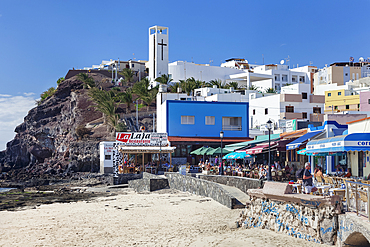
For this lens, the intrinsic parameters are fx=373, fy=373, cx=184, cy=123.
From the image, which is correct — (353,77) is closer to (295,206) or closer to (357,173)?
(357,173)

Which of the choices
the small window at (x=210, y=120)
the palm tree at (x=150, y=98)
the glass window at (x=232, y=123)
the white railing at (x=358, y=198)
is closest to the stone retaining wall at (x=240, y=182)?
the white railing at (x=358, y=198)

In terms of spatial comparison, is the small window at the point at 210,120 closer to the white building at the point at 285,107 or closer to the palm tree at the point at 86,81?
the white building at the point at 285,107

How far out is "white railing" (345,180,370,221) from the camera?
8.07 metres

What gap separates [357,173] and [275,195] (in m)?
7.94

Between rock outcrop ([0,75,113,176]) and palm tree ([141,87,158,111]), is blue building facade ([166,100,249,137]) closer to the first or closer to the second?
rock outcrop ([0,75,113,176])

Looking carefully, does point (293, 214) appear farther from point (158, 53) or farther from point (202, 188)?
point (158, 53)

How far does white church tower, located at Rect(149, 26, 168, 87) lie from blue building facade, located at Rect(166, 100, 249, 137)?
40490 mm

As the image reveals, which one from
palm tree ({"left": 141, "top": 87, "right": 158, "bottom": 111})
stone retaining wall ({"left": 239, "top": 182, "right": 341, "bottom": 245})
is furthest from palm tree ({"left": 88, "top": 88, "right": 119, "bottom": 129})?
stone retaining wall ({"left": 239, "top": 182, "right": 341, "bottom": 245})

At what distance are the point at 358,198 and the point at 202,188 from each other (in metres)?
11.3

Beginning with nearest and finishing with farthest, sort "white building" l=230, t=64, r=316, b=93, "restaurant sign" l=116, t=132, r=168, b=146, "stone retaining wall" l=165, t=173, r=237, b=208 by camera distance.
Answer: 1. "stone retaining wall" l=165, t=173, r=237, b=208
2. "restaurant sign" l=116, t=132, r=168, b=146
3. "white building" l=230, t=64, r=316, b=93

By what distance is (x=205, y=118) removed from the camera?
3791cm

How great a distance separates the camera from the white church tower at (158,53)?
77375 mm

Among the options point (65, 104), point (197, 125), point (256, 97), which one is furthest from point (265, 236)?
point (65, 104)

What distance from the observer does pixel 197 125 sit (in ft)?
124
